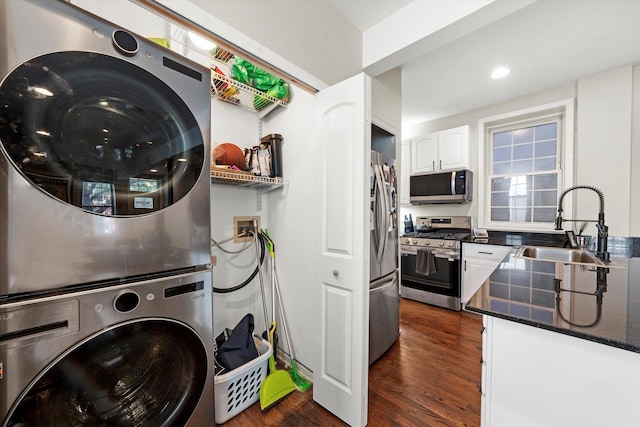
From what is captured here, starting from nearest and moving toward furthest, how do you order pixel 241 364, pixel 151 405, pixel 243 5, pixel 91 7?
pixel 151 405 → pixel 243 5 → pixel 91 7 → pixel 241 364

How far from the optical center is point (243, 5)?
1.09 meters

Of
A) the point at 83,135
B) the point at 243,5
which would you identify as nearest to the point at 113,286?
the point at 83,135

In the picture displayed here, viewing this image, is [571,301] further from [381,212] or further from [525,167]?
[525,167]

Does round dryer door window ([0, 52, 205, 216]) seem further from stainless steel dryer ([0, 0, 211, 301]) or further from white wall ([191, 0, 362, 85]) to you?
white wall ([191, 0, 362, 85])

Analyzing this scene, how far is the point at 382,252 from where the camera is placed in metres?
1.96

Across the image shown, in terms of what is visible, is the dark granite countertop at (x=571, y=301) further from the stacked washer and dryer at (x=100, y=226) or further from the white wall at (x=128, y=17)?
the white wall at (x=128, y=17)

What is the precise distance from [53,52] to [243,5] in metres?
0.78

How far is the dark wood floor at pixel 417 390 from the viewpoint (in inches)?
55.7

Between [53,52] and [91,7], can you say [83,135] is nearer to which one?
[53,52]

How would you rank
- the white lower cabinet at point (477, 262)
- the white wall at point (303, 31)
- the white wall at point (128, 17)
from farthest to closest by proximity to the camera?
the white lower cabinet at point (477, 262) → the white wall at point (128, 17) → the white wall at point (303, 31)

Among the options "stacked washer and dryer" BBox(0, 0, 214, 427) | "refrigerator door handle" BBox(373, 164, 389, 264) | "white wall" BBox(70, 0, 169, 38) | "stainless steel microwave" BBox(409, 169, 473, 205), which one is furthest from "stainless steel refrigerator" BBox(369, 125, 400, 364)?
"white wall" BBox(70, 0, 169, 38)

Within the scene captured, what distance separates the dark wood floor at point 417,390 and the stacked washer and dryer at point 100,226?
0.75 metres

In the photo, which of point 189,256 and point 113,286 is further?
point 189,256

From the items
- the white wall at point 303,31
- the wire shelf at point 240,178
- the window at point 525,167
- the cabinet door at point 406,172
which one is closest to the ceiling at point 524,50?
the white wall at point 303,31
